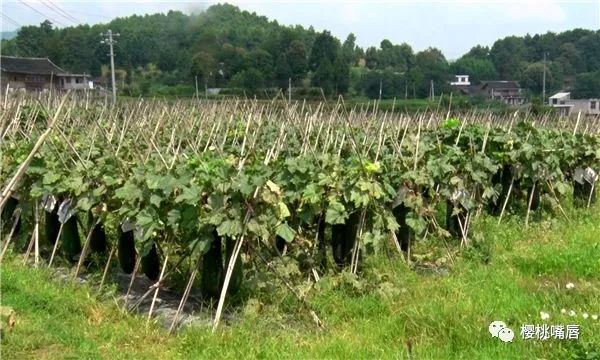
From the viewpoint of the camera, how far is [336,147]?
7.38m

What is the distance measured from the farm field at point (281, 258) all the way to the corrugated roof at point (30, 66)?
35.6 metres

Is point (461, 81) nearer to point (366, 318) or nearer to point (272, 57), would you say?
point (272, 57)

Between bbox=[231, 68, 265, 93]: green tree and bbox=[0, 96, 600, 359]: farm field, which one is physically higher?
bbox=[231, 68, 265, 93]: green tree

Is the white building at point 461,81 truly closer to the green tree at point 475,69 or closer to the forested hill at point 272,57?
the forested hill at point 272,57

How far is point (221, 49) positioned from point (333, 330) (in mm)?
31384

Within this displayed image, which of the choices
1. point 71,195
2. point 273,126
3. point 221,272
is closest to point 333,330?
point 221,272

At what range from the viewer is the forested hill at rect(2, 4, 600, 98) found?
34156 millimetres

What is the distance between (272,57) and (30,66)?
1541 centimetres

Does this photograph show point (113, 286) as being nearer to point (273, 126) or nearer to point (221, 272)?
point (221, 272)

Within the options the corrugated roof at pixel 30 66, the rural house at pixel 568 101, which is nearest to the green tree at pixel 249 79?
the corrugated roof at pixel 30 66

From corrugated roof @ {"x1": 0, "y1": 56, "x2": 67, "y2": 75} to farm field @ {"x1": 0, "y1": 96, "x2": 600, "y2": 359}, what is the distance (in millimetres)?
35569

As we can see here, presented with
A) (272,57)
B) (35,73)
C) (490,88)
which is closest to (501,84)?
(490,88)

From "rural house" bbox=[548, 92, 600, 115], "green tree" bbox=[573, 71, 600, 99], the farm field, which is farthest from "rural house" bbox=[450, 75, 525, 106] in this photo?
the farm field

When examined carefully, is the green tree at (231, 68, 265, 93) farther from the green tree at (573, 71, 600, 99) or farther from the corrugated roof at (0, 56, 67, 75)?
the green tree at (573, 71, 600, 99)
